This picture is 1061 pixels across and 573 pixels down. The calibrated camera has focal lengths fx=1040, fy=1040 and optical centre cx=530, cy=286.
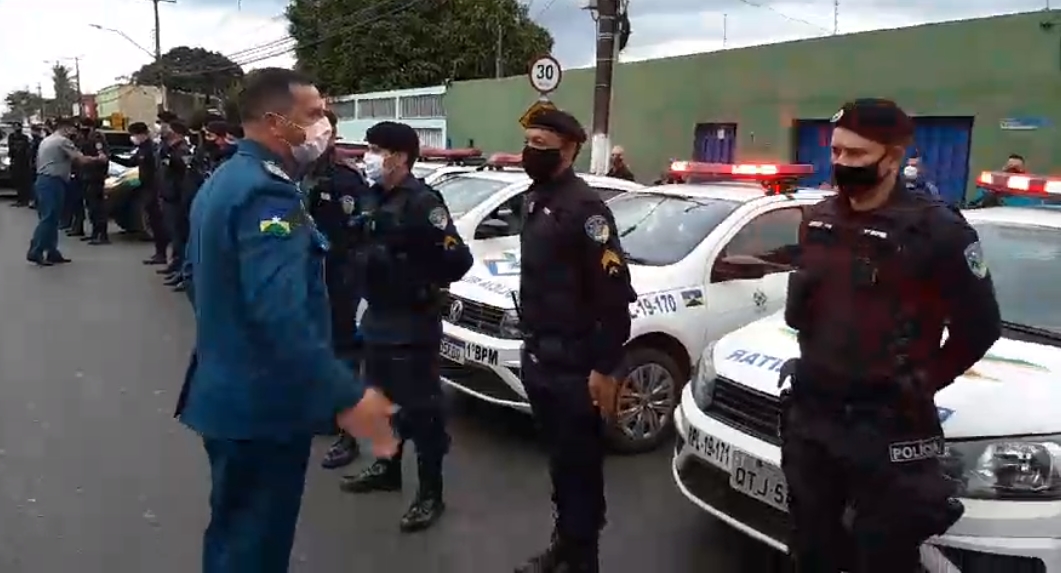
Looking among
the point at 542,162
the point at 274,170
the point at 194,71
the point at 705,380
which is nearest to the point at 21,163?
the point at 542,162

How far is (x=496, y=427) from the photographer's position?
610cm

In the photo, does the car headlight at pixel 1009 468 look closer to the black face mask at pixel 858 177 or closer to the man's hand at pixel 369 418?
the black face mask at pixel 858 177

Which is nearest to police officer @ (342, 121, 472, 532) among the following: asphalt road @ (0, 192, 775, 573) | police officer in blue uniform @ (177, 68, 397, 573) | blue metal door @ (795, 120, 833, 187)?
asphalt road @ (0, 192, 775, 573)

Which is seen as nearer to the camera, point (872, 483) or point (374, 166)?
point (872, 483)

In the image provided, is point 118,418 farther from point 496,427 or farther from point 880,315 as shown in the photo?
point 880,315

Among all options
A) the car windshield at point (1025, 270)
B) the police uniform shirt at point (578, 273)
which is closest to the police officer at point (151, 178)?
the police uniform shirt at point (578, 273)

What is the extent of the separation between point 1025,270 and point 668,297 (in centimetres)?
192

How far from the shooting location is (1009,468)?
313 centimetres

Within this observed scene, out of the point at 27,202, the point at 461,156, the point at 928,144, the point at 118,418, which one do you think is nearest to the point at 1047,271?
the point at 118,418

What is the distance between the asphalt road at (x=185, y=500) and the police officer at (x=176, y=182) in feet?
11.0

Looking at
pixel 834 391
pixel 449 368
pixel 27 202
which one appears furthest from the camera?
pixel 27 202

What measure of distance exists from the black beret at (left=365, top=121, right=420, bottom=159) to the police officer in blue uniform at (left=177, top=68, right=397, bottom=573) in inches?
61.7

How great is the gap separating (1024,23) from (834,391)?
38.1 ft

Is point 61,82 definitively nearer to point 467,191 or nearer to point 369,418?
point 467,191
